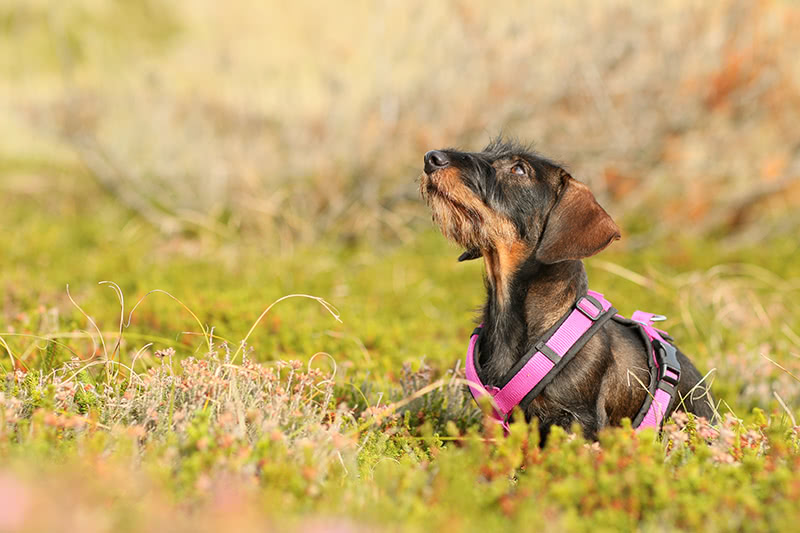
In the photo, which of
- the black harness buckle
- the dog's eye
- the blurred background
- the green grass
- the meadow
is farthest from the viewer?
the blurred background

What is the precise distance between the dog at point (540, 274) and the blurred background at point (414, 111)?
→ 538cm

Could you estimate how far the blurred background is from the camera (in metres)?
9.33

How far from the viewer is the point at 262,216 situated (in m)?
8.98

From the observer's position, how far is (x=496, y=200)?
3.44 metres

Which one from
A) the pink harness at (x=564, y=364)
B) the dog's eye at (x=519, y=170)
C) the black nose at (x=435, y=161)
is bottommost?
the pink harness at (x=564, y=364)

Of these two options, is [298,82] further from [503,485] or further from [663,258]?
[503,485]

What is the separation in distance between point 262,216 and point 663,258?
524 cm

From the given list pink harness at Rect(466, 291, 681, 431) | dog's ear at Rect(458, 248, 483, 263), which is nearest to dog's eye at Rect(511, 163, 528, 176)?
dog's ear at Rect(458, 248, 483, 263)

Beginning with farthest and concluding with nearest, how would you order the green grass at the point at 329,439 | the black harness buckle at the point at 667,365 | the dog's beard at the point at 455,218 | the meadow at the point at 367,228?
1. the dog's beard at the point at 455,218
2. the black harness buckle at the point at 667,365
3. the meadow at the point at 367,228
4. the green grass at the point at 329,439

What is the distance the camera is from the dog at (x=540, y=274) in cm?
310

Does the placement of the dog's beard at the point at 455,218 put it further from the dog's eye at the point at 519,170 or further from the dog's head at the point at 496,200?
the dog's eye at the point at 519,170

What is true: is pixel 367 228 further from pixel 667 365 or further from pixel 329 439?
pixel 329 439

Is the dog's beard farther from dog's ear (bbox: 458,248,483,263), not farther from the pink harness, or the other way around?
the pink harness

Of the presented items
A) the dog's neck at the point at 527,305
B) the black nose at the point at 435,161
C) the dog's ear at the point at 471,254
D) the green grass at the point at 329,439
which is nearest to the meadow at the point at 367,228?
the green grass at the point at 329,439
